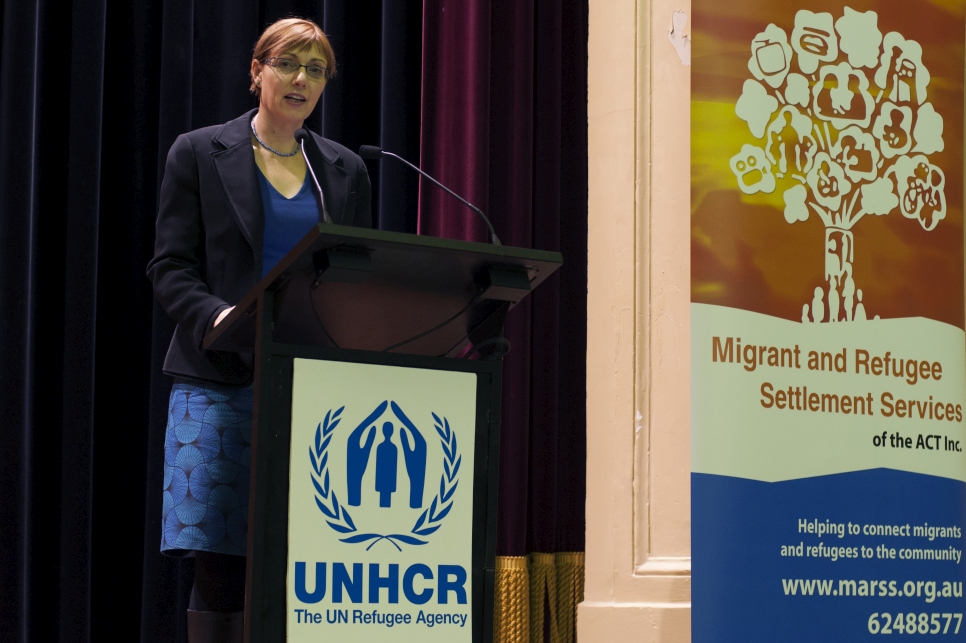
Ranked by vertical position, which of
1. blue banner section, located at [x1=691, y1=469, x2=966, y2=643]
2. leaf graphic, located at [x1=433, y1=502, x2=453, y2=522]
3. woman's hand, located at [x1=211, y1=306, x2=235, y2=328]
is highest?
woman's hand, located at [x1=211, y1=306, x2=235, y2=328]

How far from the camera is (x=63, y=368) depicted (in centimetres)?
261

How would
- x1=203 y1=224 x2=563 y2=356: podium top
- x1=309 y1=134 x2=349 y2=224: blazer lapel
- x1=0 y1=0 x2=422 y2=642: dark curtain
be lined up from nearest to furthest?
x1=203 y1=224 x2=563 y2=356: podium top < x1=309 y1=134 x2=349 y2=224: blazer lapel < x1=0 y1=0 x2=422 y2=642: dark curtain

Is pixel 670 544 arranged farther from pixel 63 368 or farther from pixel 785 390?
pixel 63 368

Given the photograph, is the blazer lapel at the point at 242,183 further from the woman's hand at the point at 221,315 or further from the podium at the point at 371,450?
the podium at the point at 371,450

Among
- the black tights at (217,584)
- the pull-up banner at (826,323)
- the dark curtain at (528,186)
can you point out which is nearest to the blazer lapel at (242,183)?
the black tights at (217,584)

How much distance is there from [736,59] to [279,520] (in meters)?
1.47

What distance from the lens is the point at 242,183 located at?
1665mm

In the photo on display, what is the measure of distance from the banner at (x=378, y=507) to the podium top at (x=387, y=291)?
86 mm

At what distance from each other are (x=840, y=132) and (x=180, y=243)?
1402mm

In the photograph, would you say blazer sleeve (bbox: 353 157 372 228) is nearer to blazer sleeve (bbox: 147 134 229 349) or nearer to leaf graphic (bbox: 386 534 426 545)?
blazer sleeve (bbox: 147 134 229 349)

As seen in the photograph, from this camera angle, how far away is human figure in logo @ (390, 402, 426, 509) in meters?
1.28

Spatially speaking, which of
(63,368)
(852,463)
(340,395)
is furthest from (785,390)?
(63,368)

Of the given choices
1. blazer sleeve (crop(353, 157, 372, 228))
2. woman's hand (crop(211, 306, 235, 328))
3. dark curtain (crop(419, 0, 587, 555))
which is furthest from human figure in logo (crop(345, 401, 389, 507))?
dark curtain (crop(419, 0, 587, 555))

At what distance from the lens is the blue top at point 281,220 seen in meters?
1.65
